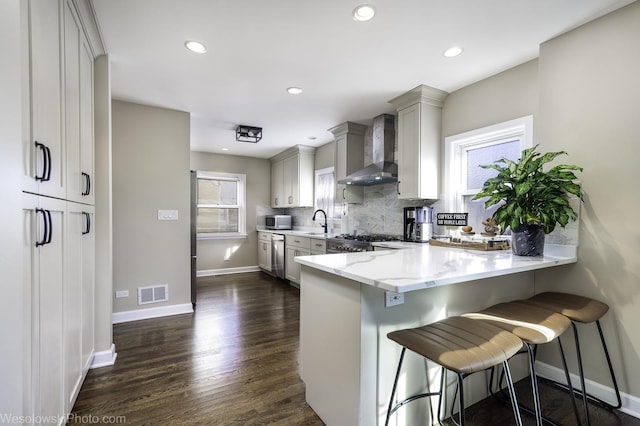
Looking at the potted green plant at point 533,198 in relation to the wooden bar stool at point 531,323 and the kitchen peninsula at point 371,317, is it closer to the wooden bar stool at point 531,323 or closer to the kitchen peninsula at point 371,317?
the kitchen peninsula at point 371,317

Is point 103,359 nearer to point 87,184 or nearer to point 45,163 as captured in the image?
point 87,184

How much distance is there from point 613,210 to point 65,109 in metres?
3.22

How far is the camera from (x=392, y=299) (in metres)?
1.47

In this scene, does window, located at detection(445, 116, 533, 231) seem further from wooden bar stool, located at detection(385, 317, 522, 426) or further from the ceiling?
wooden bar stool, located at detection(385, 317, 522, 426)

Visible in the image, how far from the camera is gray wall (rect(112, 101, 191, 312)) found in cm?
326

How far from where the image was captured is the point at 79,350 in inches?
70.8

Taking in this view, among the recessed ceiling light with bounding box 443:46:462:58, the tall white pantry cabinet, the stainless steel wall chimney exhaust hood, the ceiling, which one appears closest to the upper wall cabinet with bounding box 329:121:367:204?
the stainless steel wall chimney exhaust hood

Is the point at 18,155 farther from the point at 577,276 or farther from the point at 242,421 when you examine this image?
the point at 577,276

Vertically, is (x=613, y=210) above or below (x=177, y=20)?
below

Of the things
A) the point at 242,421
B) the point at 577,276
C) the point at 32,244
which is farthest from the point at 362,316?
the point at 577,276

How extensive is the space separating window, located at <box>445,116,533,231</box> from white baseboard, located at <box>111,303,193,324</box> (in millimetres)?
3277

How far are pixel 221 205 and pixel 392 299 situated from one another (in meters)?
5.28

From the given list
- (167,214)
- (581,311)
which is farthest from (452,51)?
(167,214)

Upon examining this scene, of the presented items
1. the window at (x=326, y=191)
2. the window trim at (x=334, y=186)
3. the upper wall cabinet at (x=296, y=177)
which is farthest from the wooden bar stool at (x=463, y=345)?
the upper wall cabinet at (x=296, y=177)
